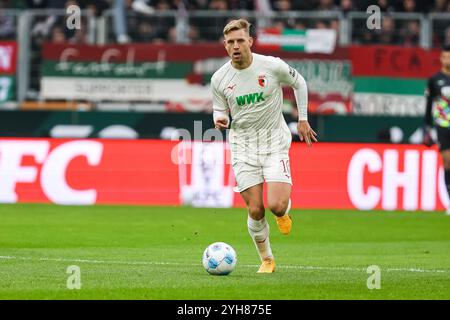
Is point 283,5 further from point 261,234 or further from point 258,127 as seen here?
point 261,234

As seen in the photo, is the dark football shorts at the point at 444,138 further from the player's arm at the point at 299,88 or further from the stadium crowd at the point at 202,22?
the player's arm at the point at 299,88

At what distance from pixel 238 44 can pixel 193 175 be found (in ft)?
31.9

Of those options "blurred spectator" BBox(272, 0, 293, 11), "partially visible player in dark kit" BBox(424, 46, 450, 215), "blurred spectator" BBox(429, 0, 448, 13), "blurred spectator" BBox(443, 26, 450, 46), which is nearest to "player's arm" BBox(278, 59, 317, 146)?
"partially visible player in dark kit" BBox(424, 46, 450, 215)

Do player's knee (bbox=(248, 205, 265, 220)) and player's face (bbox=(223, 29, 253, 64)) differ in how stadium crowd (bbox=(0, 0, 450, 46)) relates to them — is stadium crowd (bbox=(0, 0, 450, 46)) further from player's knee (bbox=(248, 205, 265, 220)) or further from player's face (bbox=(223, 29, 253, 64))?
player's knee (bbox=(248, 205, 265, 220))

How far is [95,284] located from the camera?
1103cm

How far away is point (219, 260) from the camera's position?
1201cm

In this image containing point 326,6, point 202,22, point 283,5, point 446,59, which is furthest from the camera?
point 326,6

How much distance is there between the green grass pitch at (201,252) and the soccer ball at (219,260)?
150 mm

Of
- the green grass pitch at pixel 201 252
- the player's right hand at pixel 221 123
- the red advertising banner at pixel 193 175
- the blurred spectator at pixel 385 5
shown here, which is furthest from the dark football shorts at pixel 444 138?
the player's right hand at pixel 221 123

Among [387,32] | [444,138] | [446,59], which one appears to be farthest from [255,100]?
[387,32]

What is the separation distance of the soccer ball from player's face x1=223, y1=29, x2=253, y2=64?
73.5 inches

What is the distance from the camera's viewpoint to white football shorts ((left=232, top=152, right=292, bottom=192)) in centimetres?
1250
